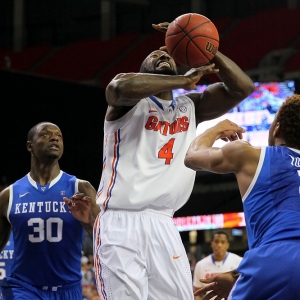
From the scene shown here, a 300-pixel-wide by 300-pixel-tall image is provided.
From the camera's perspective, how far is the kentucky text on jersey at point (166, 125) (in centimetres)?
458

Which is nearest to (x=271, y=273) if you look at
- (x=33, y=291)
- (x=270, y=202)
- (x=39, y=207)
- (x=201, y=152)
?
(x=270, y=202)

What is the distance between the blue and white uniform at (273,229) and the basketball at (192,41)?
4.20 ft

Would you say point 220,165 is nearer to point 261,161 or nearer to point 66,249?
point 261,161

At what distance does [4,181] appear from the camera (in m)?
15.1

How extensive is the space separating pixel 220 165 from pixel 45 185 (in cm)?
283

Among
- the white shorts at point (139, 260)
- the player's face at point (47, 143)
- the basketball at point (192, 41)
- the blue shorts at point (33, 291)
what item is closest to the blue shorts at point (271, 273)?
the white shorts at point (139, 260)

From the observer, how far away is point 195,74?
4.44 m

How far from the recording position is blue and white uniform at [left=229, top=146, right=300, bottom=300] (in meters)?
3.23

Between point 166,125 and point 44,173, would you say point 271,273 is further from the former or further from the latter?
point 44,173

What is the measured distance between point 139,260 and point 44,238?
163 cm

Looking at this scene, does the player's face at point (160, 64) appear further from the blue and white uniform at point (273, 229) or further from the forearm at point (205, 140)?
the blue and white uniform at point (273, 229)

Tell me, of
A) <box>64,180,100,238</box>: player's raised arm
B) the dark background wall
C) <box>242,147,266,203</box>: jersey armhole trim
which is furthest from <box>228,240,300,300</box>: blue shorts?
the dark background wall

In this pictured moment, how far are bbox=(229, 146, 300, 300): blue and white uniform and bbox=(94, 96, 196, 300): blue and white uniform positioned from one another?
0.98m

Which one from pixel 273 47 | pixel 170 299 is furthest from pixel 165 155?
pixel 273 47
